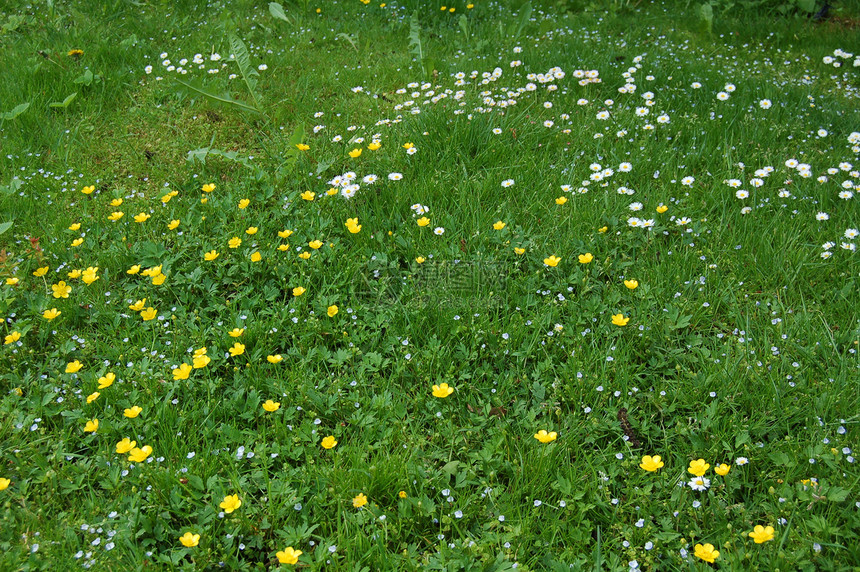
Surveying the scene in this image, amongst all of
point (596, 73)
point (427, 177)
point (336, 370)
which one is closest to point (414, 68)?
point (596, 73)

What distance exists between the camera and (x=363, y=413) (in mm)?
2393

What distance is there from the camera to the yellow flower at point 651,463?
2.02 metres

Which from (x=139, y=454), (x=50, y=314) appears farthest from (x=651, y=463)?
(x=50, y=314)

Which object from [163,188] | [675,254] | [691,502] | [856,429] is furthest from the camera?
[163,188]

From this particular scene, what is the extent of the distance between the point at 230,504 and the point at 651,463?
4.36 ft

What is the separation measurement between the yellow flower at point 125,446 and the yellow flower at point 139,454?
0.06ft

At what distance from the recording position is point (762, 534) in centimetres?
182

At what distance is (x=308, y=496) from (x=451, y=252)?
1341 millimetres

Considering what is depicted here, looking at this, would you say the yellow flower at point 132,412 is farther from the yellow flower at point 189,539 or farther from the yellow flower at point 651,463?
the yellow flower at point 651,463

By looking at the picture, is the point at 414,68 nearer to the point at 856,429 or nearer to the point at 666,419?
the point at 666,419

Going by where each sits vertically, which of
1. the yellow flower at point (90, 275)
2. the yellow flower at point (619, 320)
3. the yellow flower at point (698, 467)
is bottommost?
the yellow flower at point (698, 467)

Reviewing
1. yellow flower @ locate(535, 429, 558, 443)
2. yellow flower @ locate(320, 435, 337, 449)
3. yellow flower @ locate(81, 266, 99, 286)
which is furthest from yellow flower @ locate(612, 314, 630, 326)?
yellow flower @ locate(81, 266, 99, 286)

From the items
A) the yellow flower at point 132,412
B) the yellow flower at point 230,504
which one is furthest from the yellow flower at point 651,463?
the yellow flower at point 132,412

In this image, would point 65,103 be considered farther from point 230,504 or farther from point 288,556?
point 288,556
